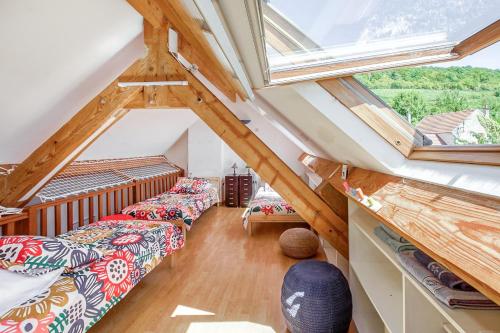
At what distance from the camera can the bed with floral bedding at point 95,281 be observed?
1411 millimetres

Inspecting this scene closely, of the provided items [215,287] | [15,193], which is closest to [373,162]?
[215,287]

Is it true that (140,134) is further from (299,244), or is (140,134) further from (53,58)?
(299,244)

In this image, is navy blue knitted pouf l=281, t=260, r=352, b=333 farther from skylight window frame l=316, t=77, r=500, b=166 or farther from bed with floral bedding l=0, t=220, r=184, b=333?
bed with floral bedding l=0, t=220, r=184, b=333

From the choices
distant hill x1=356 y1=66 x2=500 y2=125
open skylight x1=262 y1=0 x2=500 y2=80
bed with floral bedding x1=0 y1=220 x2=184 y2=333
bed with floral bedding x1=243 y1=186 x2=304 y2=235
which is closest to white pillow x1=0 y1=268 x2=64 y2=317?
bed with floral bedding x1=0 y1=220 x2=184 y2=333

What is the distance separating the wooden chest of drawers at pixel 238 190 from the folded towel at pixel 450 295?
5.12 meters

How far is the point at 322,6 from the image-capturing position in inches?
33.8

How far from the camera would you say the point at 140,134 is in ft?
14.9

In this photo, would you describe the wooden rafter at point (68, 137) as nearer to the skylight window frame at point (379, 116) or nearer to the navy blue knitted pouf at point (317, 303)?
the skylight window frame at point (379, 116)

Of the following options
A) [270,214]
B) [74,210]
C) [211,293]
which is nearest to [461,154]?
[211,293]

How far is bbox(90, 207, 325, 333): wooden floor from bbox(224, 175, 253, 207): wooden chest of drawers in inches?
85.0

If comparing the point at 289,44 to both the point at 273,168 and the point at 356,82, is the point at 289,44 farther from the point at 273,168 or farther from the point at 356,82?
the point at 273,168

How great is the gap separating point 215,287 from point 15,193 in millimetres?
2015

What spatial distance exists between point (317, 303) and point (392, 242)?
2.28ft

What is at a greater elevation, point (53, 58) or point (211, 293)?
point (53, 58)
